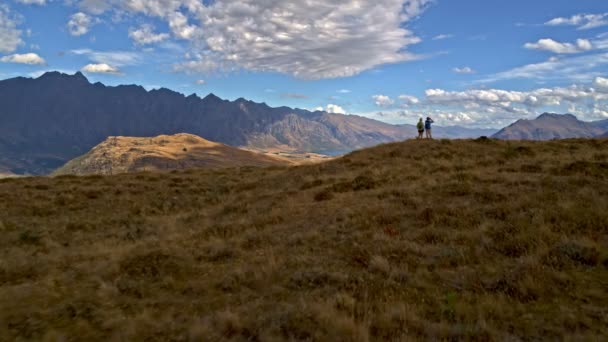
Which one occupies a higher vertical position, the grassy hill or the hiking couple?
the hiking couple

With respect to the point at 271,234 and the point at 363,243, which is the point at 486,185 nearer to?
the point at 363,243

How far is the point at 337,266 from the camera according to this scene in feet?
33.4

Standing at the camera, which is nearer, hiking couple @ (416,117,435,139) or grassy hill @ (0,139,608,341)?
grassy hill @ (0,139,608,341)

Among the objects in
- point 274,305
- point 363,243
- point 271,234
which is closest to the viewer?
point 274,305

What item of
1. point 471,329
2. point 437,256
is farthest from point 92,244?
point 471,329

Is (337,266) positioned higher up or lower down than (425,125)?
lower down

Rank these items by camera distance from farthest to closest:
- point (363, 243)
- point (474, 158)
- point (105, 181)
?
point (105, 181) < point (474, 158) < point (363, 243)

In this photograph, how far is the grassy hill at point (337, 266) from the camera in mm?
6973

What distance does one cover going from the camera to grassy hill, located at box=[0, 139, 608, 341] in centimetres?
697

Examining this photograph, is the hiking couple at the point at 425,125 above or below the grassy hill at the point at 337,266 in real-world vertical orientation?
above

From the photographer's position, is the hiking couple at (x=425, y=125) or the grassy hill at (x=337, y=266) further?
the hiking couple at (x=425, y=125)

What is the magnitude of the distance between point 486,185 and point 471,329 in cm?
1332

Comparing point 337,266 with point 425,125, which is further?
point 425,125

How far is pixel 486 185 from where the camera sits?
18.2 metres
